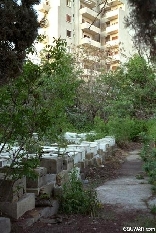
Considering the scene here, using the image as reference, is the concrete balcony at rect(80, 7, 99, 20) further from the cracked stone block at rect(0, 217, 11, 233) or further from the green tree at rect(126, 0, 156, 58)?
the cracked stone block at rect(0, 217, 11, 233)

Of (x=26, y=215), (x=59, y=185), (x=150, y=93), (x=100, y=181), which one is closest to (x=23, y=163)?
(x=26, y=215)

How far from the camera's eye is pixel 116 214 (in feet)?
14.6

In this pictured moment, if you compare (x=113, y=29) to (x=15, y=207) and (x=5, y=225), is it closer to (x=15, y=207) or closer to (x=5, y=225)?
(x=15, y=207)

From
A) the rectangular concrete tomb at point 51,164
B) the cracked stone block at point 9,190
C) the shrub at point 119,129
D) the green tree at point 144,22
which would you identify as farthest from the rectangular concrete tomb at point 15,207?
the shrub at point 119,129

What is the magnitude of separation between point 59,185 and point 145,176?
10.8ft

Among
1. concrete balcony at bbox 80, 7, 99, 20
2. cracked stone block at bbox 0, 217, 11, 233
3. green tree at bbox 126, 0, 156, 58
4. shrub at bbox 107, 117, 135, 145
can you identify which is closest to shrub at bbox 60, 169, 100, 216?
cracked stone block at bbox 0, 217, 11, 233

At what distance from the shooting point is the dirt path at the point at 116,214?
3763 millimetres

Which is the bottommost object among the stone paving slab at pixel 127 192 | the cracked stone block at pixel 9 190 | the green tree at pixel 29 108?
the stone paving slab at pixel 127 192

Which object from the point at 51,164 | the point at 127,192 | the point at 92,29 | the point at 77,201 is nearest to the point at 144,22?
the point at 77,201

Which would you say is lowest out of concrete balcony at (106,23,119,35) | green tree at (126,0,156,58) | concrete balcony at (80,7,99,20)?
green tree at (126,0,156,58)

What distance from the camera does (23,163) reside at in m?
3.77

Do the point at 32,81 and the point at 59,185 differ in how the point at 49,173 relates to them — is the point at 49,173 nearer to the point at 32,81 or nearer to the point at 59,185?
the point at 59,185

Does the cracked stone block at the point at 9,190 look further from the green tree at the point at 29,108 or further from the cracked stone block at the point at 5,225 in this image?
the cracked stone block at the point at 5,225

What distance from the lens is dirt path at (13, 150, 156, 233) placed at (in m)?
3.76
